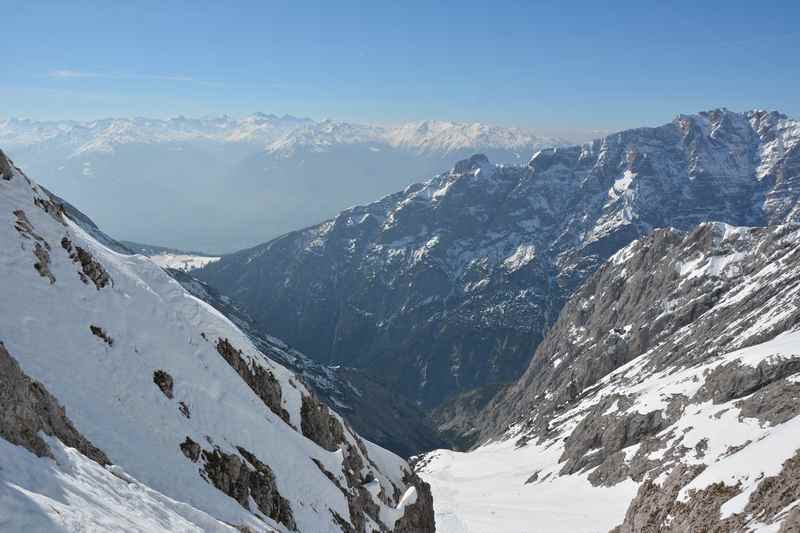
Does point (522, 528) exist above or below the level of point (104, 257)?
below

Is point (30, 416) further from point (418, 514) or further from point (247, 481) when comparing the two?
point (418, 514)

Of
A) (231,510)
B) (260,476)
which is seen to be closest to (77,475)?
(231,510)

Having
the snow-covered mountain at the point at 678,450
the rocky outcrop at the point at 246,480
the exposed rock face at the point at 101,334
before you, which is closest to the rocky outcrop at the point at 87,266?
the exposed rock face at the point at 101,334

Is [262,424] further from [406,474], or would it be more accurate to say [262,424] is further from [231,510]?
[406,474]

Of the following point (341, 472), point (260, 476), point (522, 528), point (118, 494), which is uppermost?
point (118, 494)

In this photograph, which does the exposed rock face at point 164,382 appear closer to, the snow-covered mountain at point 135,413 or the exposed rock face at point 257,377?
the snow-covered mountain at point 135,413

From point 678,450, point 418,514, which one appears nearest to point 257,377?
point 418,514

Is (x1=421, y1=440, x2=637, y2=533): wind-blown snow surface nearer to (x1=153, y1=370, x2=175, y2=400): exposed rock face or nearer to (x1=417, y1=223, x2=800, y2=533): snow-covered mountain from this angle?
(x1=417, y1=223, x2=800, y2=533): snow-covered mountain
